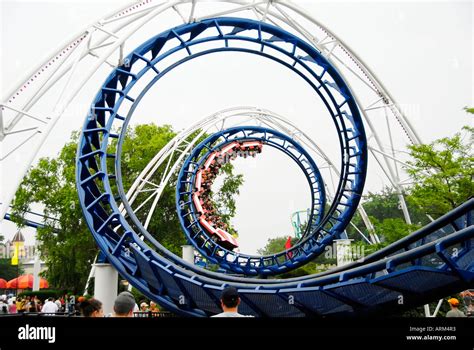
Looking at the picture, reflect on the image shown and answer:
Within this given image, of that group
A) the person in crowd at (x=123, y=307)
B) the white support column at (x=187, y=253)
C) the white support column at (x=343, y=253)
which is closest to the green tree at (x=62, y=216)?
the white support column at (x=187, y=253)

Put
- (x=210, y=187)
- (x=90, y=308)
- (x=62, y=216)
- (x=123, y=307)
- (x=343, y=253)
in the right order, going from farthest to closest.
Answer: (x=62, y=216)
(x=210, y=187)
(x=343, y=253)
(x=90, y=308)
(x=123, y=307)

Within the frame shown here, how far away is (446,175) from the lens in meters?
11.4

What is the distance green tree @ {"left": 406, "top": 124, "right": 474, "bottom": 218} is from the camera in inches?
446

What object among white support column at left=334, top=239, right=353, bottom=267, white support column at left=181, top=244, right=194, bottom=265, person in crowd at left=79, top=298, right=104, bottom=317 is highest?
white support column at left=181, top=244, right=194, bottom=265

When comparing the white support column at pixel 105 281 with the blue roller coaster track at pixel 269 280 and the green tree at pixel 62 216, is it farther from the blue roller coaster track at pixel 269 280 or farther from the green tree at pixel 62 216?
the green tree at pixel 62 216

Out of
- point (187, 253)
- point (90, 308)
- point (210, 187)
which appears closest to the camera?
point (90, 308)

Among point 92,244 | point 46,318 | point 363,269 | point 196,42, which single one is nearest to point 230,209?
point 92,244

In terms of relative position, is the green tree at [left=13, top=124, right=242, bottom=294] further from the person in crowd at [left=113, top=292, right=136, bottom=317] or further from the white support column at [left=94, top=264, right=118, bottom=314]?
the person in crowd at [left=113, top=292, right=136, bottom=317]

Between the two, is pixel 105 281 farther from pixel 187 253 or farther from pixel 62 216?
pixel 62 216

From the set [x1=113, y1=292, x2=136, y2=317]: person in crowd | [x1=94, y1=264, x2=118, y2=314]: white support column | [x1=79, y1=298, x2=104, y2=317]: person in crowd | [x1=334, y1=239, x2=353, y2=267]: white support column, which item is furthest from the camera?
[x1=334, y1=239, x2=353, y2=267]: white support column

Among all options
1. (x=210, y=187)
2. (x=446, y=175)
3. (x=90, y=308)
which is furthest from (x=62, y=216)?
(x=90, y=308)

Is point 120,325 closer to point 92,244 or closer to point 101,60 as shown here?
point 101,60

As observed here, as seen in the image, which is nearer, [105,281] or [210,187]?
[105,281]

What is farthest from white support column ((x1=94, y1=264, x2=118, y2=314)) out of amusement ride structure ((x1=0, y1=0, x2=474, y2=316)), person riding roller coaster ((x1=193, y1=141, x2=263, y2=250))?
person riding roller coaster ((x1=193, y1=141, x2=263, y2=250))
